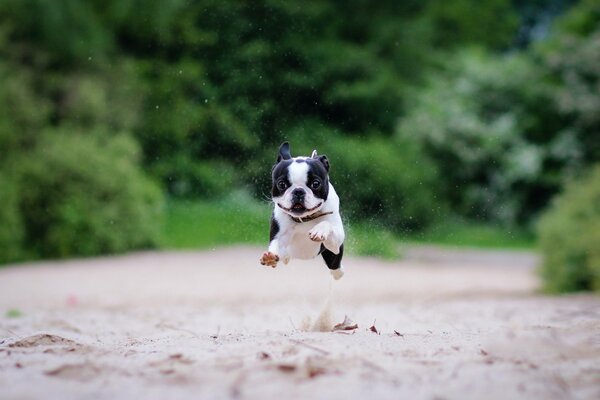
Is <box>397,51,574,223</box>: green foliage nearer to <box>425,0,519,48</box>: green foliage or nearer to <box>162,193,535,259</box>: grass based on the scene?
<box>162,193,535,259</box>: grass

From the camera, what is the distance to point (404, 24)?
37.8 metres

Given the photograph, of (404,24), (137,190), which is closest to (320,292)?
(137,190)

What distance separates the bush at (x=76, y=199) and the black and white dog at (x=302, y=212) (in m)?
16.6

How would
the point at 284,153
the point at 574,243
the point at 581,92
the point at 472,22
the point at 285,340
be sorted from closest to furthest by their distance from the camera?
1. the point at 285,340
2. the point at 284,153
3. the point at 574,243
4. the point at 581,92
5. the point at 472,22

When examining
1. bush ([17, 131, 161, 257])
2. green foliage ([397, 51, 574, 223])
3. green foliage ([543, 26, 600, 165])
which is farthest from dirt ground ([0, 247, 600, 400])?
Result: green foliage ([543, 26, 600, 165])

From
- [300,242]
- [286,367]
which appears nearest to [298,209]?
[300,242]

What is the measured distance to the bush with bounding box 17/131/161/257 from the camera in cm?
2194

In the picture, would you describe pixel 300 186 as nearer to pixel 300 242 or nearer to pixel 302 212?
pixel 302 212

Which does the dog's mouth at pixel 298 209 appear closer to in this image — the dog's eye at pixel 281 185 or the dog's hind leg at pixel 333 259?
the dog's eye at pixel 281 185

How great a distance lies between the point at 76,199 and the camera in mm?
21969

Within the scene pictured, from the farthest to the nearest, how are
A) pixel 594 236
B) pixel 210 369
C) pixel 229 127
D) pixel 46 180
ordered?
pixel 229 127
pixel 46 180
pixel 594 236
pixel 210 369

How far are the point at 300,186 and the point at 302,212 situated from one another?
18cm

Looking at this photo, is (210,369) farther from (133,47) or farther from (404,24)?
(404,24)

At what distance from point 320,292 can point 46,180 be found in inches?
360
